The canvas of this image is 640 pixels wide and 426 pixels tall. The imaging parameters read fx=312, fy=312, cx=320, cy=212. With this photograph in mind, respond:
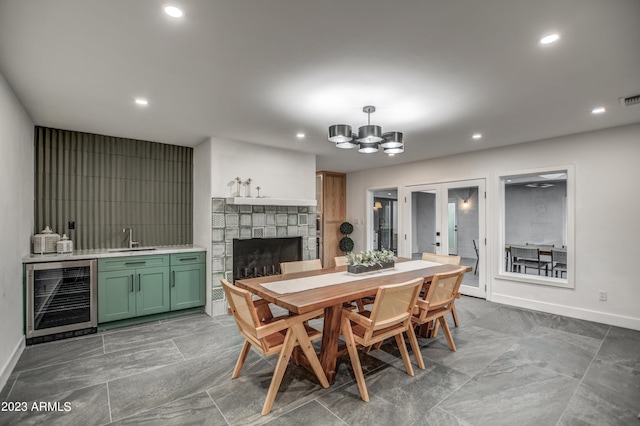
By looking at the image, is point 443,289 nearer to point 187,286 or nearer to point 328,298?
point 328,298

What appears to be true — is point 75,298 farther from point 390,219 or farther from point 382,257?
point 390,219

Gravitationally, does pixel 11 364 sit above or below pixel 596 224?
below

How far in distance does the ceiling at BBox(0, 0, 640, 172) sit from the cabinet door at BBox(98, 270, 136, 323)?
1850 millimetres

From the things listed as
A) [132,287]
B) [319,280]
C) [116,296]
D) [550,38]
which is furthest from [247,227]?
[550,38]

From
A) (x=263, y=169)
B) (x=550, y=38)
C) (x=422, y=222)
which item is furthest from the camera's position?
(x=422, y=222)

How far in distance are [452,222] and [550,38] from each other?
3.92 m

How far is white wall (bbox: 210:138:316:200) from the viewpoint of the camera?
4402mm

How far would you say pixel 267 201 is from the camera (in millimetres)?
4570

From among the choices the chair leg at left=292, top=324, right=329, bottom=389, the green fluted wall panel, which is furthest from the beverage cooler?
the chair leg at left=292, top=324, right=329, bottom=389

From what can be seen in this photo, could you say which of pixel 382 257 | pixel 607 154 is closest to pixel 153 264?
pixel 382 257

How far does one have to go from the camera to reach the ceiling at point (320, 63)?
1.75 metres

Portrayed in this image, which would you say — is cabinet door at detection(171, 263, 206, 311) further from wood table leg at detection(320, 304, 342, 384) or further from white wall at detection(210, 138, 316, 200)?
wood table leg at detection(320, 304, 342, 384)

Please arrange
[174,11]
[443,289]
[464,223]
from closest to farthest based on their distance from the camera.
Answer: [174,11] < [443,289] < [464,223]

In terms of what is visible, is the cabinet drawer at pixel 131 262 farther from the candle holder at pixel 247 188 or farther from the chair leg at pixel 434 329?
the chair leg at pixel 434 329
